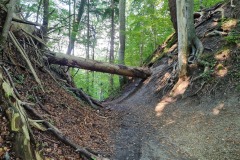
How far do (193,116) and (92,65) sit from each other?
18.0 feet

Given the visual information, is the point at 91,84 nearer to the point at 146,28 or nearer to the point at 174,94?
the point at 146,28

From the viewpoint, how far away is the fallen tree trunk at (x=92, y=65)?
30.7ft

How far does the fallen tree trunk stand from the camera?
9368mm

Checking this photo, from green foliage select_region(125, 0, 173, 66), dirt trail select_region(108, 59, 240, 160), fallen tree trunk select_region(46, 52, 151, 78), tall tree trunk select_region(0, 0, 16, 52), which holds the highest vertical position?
green foliage select_region(125, 0, 173, 66)

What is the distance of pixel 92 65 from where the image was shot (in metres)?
10.6

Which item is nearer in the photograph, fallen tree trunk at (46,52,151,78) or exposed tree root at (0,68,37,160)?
exposed tree root at (0,68,37,160)

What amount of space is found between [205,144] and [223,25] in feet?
21.5

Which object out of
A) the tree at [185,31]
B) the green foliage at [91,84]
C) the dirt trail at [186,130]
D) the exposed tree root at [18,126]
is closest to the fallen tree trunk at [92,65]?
the green foliage at [91,84]

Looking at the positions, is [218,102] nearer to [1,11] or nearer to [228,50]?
[228,50]

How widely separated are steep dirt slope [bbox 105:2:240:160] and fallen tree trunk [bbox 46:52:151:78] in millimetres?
2037

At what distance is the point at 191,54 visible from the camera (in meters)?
9.06

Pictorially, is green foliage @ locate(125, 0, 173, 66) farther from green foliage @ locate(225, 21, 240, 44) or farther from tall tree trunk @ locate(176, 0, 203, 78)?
green foliage @ locate(225, 21, 240, 44)

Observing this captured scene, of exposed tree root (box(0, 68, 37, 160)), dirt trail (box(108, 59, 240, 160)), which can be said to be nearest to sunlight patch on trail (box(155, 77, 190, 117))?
dirt trail (box(108, 59, 240, 160))

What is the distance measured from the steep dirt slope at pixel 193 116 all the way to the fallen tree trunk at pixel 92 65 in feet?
6.68
